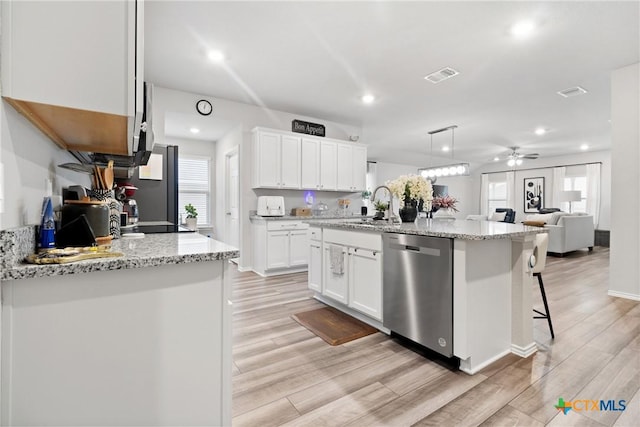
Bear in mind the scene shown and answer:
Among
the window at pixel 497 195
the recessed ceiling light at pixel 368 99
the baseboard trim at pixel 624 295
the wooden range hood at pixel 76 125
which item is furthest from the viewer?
the window at pixel 497 195

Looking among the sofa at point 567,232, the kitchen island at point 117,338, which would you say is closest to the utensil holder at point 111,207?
the kitchen island at point 117,338

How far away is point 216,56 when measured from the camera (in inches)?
129

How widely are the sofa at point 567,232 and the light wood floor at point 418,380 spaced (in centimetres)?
383

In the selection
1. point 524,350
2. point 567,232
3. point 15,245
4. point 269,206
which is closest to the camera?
point 15,245

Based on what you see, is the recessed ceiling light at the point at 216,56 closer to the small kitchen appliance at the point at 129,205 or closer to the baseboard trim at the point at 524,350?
the small kitchen appliance at the point at 129,205

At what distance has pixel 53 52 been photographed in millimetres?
898

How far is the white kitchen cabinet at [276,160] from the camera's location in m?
4.74

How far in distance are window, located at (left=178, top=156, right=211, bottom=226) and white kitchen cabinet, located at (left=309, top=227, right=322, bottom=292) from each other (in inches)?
153

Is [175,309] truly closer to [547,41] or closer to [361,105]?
[547,41]

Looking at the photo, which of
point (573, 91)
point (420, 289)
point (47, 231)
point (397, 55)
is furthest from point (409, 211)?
point (573, 91)

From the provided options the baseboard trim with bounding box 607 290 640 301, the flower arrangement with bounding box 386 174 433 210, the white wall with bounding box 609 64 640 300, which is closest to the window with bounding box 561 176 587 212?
the white wall with bounding box 609 64 640 300

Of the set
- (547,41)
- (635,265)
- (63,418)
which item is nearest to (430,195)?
(547,41)

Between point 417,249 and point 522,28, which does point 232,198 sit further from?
point 522,28

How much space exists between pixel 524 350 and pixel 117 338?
2461 mm
